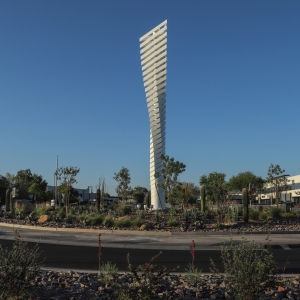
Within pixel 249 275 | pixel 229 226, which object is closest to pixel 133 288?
pixel 249 275

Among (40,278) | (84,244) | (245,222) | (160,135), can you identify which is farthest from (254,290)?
(160,135)

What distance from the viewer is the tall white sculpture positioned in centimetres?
4206

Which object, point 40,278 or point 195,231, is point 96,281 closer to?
point 40,278

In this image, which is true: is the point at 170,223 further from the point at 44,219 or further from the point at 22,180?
the point at 22,180

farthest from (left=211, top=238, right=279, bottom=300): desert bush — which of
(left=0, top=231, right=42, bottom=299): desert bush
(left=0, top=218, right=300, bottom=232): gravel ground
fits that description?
(left=0, top=218, right=300, bottom=232): gravel ground

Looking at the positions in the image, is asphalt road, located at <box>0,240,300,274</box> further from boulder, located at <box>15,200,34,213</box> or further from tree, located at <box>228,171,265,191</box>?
tree, located at <box>228,171,265,191</box>

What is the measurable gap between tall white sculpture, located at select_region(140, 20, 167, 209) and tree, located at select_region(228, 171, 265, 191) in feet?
157

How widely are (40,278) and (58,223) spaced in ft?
56.7

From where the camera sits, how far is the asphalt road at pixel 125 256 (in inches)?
496

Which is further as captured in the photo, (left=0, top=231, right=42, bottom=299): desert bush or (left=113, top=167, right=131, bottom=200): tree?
(left=113, top=167, right=131, bottom=200): tree

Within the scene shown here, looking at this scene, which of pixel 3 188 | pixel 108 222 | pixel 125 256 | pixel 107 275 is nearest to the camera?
pixel 107 275

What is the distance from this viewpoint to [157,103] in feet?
138

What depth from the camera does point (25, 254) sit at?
7.52m

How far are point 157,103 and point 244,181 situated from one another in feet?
172
